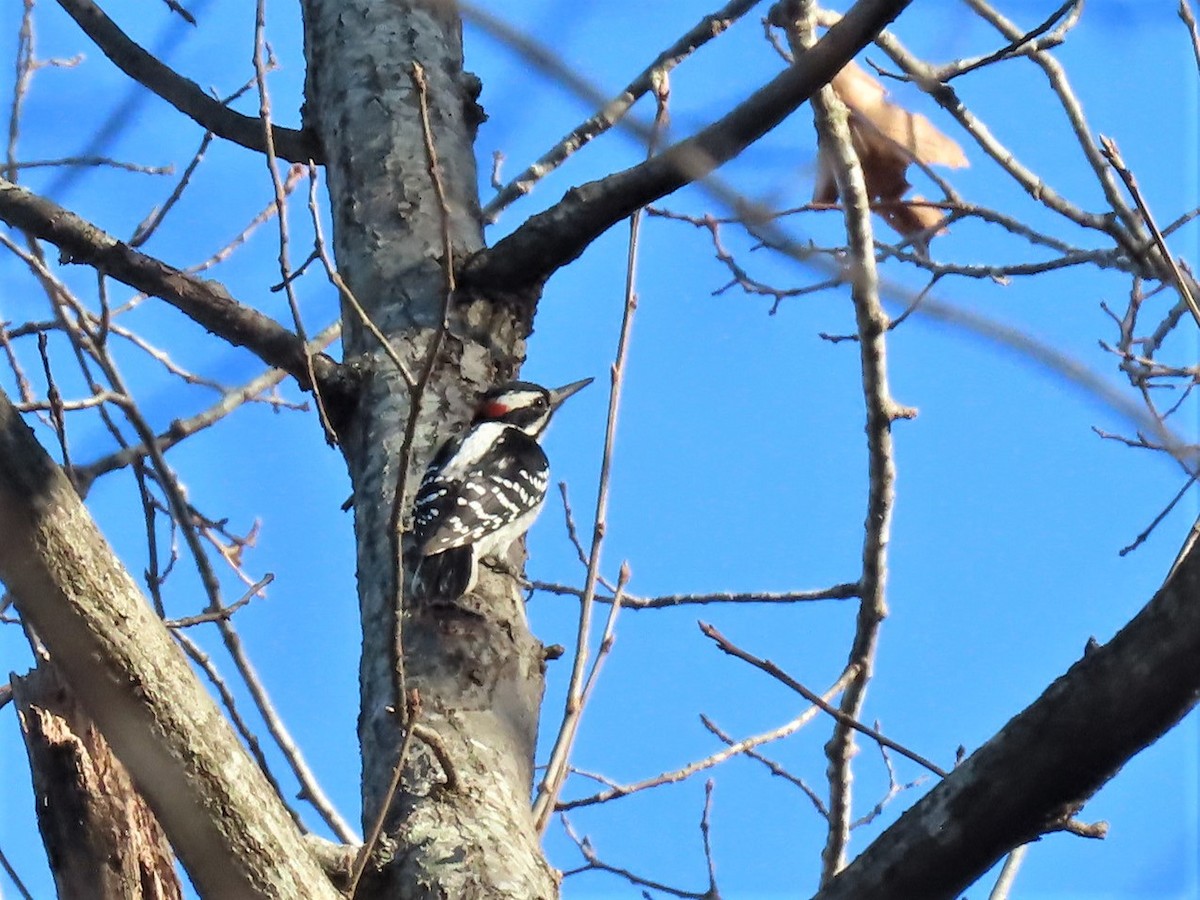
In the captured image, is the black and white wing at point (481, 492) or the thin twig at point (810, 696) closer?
the thin twig at point (810, 696)

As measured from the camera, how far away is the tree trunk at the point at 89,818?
217 centimetres

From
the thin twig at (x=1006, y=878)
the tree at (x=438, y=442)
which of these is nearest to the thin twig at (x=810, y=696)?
the tree at (x=438, y=442)

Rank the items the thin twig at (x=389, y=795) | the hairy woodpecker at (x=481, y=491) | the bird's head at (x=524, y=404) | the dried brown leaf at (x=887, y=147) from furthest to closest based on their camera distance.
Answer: the bird's head at (x=524, y=404) → the dried brown leaf at (x=887, y=147) → the hairy woodpecker at (x=481, y=491) → the thin twig at (x=389, y=795)

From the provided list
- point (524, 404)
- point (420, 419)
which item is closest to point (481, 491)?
point (524, 404)

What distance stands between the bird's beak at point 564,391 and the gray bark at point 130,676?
Result: 3.76 m

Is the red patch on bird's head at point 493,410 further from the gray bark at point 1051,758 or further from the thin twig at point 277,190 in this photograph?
the gray bark at point 1051,758

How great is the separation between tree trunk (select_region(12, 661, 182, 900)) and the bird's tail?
69 cm

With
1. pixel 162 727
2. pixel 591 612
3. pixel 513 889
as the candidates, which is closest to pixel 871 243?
pixel 591 612

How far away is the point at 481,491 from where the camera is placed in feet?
13.3

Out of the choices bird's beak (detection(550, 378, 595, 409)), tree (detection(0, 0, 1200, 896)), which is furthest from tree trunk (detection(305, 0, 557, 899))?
bird's beak (detection(550, 378, 595, 409))

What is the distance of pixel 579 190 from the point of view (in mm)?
3094

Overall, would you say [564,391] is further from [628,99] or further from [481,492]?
[628,99]

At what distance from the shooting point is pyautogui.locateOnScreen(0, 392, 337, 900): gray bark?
1532mm

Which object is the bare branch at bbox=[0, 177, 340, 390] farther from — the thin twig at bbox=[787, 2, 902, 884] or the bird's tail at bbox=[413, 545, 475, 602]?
the thin twig at bbox=[787, 2, 902, 884]
